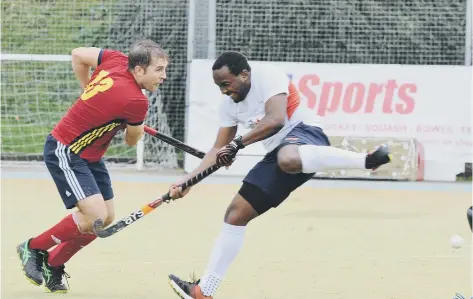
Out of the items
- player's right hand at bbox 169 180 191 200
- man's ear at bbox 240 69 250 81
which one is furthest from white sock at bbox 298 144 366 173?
player's right hand at bbox 169 180 191 200

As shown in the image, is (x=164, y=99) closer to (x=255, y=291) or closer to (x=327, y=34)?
(x=327, y=34)

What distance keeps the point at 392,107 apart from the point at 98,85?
8.42 m

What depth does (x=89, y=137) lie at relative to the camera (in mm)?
6074

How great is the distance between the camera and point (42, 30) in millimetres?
15641

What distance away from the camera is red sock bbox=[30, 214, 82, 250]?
6.21 metres

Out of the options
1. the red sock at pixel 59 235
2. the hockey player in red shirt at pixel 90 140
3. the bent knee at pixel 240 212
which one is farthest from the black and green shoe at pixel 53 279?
the bent knee at pixel 240 212

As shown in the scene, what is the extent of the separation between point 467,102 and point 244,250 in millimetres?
6938

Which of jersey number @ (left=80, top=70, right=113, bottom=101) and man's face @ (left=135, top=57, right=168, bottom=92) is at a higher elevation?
man's face @ (left=135, top=57, right=168, bottom=92)

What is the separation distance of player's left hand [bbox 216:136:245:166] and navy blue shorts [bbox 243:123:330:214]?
166mm

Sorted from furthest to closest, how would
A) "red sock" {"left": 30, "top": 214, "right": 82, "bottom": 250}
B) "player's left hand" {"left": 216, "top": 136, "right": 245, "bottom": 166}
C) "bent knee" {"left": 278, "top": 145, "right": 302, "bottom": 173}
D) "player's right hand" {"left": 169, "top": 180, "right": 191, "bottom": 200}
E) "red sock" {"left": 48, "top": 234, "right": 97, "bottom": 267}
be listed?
"red sock" {"left": 48, "top": 234, "right": 97, "bottom": 267} < "red sock" {"left": 30, "top": 214, "right": 82, "bottom": 250} < "player's right hand" {"left": 169, "top": 180, "right": 191, "bottom": 200} < "player's left hand" {"left": 216, "top": 136, "right": 245, "bottom": 166} < "bent knee" {"left": 278, "top": 145, "right": 302, "bottom": 173}

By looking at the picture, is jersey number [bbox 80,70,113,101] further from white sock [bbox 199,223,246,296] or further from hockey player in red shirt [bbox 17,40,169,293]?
white sock [bbox 199,223,246,296]

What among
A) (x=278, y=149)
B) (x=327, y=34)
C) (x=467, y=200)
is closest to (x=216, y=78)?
(x=278, y=149)

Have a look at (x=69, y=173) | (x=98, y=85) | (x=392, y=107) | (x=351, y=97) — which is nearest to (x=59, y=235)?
(x=69, y=173)

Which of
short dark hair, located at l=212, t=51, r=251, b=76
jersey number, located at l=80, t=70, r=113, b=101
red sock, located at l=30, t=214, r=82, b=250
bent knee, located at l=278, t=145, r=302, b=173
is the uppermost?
short dark hair, located at l=212, t=51, r=251, b=76
